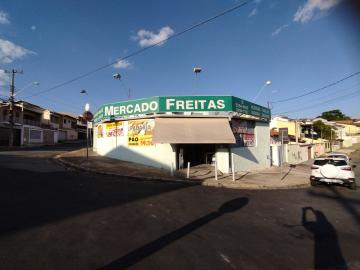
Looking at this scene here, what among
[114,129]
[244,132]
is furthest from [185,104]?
[114,129]

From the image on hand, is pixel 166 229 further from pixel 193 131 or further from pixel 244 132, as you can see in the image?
pixel 244 132

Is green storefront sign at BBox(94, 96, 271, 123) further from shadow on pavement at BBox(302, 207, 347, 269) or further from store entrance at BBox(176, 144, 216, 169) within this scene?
shadow on pavement at BBox(302, 207, 347, 269)

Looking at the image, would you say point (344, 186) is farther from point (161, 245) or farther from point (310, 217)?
point (161, 245)

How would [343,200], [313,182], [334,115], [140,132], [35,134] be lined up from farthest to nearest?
[334,115]
[35,134]
[140,132]
[313,182]
[343,200]

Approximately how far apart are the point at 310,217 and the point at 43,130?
5263 centimetres

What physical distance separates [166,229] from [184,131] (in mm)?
10710

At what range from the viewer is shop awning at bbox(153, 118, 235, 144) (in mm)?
16625

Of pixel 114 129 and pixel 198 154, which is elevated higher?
pixel 114 129

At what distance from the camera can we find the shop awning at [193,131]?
1662 centimetres

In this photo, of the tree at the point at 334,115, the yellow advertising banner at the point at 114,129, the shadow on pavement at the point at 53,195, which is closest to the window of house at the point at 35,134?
the yellow advertising banner at the point at 114,129

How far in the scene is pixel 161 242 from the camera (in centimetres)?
600

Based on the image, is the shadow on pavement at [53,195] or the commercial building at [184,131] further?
the commercial building at [184,131]

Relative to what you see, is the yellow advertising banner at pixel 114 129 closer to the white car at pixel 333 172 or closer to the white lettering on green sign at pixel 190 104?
the white lettering on green sign at pixel 190 104

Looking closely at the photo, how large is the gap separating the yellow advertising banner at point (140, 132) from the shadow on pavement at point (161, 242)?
1021 cm
